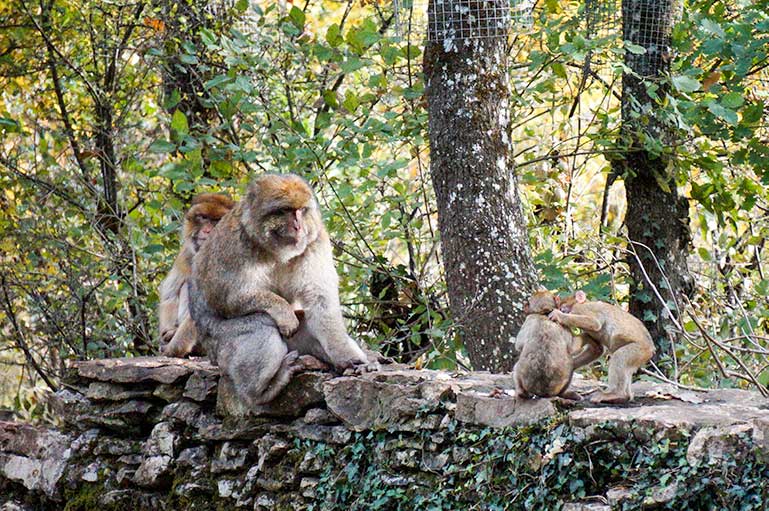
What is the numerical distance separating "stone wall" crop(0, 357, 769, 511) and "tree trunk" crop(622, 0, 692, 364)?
9.88ft

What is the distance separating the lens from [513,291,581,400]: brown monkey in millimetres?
4379

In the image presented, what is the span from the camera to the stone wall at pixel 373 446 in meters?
3.88

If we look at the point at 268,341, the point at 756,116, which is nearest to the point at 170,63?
the point at 268,341

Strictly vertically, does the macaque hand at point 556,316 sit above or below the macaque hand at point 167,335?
above

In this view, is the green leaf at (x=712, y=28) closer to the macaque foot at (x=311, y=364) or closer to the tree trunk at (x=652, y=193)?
the tree trunk at (x=652, y=193)

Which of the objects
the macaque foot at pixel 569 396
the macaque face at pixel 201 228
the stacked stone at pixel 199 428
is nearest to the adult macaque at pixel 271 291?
the stacked stone at pixel 199 428

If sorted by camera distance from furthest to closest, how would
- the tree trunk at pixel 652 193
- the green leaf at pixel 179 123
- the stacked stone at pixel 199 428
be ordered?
the tree trunk at pixel 652 193 < the green leaf at pixel 179 123 < the stacked stone at pixel 199 428

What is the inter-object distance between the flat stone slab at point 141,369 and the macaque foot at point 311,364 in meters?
0.75

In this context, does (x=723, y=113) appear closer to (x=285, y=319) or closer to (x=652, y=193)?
(x=652, y=193)

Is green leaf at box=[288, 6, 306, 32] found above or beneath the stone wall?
above

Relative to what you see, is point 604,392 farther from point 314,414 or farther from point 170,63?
point 170,63

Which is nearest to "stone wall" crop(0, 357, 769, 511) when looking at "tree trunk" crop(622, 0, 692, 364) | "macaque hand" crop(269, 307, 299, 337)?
"macaque hand" crop(269, 307, 299, 337)

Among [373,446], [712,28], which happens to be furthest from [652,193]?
[373,446]

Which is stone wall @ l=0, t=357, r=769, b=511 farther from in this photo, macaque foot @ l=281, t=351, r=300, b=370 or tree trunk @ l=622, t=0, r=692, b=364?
tree trunk @ l=622, t=0, r=692, b=364
